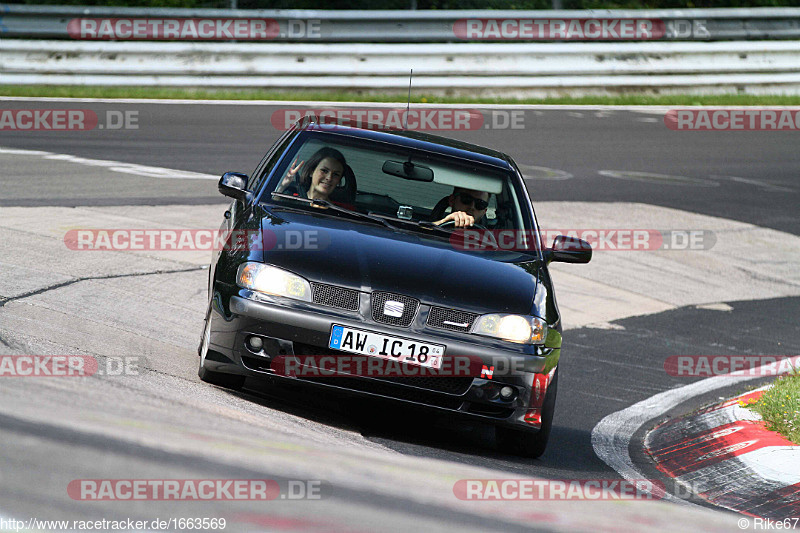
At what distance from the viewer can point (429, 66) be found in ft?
60.5

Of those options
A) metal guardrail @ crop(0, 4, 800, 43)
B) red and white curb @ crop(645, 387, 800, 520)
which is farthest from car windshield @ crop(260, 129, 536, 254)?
metal guardrail @ crop(0, 4, 800, 43)

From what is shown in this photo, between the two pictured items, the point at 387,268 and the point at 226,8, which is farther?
the point at 226,8

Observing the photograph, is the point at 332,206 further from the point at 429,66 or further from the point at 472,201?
the point at 429,66

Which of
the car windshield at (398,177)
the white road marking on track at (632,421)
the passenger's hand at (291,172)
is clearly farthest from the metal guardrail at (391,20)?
the passenger's hand at (291,172)

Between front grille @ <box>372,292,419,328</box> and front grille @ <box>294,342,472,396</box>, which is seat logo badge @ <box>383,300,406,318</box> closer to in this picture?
front grille @ <box>372,292,419,328</box>

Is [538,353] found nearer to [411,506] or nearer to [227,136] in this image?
[411,506]

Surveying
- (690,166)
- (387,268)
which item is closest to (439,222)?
(387,268)

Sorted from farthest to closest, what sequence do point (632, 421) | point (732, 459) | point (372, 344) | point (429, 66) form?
point (429, 66), point (632, 421), point (732, 459), point (372, 344)

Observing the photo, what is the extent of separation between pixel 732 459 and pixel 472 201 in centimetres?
208

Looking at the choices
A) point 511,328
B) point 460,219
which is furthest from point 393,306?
point 460,219

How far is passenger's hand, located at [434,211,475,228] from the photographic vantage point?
20.5ft

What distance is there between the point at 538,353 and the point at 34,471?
10.7 ft

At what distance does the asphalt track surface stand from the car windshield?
1136mm

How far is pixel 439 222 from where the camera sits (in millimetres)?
6293
